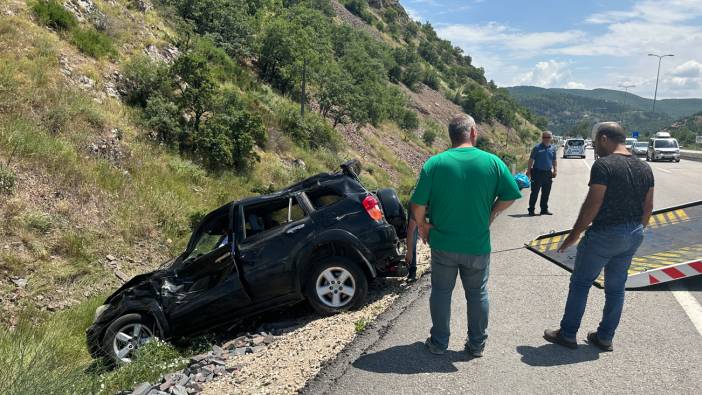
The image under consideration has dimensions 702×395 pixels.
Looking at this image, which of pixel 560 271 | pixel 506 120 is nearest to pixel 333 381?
pixel 560 271

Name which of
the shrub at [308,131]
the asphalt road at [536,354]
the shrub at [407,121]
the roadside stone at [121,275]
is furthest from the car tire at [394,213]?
the shrub at [407,121]

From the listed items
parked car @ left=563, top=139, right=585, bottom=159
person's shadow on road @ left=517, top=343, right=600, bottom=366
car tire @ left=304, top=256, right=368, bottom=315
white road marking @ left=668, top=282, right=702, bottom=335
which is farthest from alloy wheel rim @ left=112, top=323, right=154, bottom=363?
parked car @ left=563, top=139, right=585, bottom=159

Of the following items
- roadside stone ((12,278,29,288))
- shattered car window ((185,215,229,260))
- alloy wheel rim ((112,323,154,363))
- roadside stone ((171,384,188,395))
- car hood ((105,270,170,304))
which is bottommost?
roadside stone ((12,278,29,288))

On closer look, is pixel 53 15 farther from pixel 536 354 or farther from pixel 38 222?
pixel 536 354

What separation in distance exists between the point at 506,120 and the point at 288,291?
78.3m

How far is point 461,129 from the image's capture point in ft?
13.5

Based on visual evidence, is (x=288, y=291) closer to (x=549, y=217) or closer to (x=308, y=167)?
(x=549, y=217)

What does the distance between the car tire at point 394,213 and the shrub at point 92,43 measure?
11.6m

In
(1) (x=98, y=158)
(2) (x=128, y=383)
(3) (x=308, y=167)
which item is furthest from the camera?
(3) (x=308, y=167)

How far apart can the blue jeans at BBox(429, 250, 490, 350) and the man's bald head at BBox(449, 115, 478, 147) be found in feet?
3.07

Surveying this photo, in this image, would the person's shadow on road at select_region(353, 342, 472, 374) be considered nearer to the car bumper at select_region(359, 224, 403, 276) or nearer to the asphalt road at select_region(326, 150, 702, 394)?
the asphalt road at select_region(326, 150, 702, 394)

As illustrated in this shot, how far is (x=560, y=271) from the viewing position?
6785 mm

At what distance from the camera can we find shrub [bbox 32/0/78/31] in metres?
13.7

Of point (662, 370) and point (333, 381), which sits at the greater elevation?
point (662, 370)
